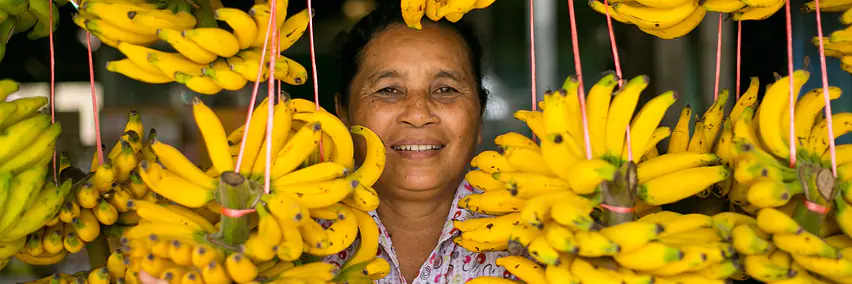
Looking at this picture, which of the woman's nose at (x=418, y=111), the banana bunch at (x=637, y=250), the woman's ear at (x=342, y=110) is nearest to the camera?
the banana bunch at (x=637, y=250)

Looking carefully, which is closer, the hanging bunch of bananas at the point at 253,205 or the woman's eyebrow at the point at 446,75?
the hanging bunch of bananas at the point at 253,205

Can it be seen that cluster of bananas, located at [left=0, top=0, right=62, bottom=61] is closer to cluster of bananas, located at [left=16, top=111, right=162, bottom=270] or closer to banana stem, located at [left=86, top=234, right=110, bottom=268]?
cluster of bananas, located at [left=16, top=111, right=162, bottom=270]

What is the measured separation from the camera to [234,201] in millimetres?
1313

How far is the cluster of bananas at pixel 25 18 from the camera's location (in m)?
1.55

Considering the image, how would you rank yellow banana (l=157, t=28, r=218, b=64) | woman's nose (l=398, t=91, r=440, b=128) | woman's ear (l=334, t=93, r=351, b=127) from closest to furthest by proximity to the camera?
yellow banana (l=157, t=28, r=218, b=64) → woman's nose (l=398, t=91, r=440, b=128) → woman's ear (l=334, t=93, r=351, b=127)

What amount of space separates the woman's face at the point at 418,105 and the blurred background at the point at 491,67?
88.6 inches

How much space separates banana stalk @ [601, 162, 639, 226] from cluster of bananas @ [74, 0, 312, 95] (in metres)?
0.69

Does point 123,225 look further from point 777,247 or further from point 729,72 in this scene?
point 729,72

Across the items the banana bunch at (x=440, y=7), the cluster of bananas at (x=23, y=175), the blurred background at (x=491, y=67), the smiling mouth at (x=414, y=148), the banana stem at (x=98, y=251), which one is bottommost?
the blurred background at (x=491, y=67)

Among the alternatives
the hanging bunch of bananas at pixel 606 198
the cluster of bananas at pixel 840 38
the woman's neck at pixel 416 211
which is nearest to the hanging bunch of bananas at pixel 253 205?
the hanging bunch of bananas at pixel 606 198

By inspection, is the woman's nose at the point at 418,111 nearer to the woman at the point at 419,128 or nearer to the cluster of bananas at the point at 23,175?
the woman at the point at 419,128

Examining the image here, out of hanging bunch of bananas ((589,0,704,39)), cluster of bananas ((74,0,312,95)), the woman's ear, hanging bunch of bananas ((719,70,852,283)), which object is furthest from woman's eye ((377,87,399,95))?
hanging bunch of bananas ((719,70,852,283))

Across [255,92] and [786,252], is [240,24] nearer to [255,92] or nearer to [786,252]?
[255,92]

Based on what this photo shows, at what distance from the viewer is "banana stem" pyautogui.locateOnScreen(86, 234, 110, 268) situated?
1639mm
